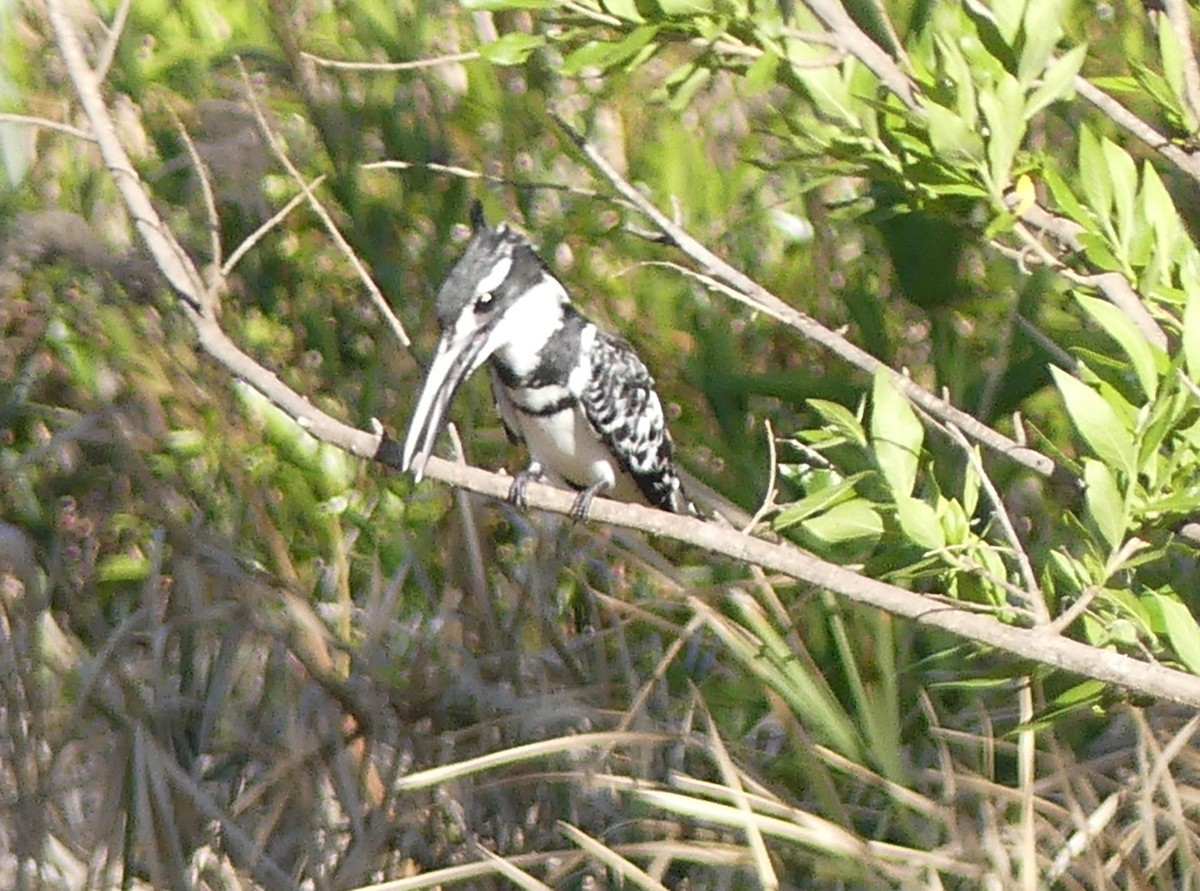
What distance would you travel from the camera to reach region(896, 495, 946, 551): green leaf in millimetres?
1350

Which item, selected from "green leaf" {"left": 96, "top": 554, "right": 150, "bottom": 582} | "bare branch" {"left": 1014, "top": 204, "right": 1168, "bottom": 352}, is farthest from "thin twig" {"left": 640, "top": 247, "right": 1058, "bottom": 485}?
"green leaf" {"left": 96, "top": 554, "right": 150, "bottom": 582}

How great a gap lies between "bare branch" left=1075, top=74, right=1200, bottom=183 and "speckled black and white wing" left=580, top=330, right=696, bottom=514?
1218 mm

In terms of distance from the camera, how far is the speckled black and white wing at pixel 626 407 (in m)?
2.81

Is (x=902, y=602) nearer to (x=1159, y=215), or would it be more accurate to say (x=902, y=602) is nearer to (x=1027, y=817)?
(x=1159, y=215)

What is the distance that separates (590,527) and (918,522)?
1.24 m

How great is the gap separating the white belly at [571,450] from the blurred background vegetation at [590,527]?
0.11m

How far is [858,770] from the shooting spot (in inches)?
78.0

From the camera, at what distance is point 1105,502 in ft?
4.31

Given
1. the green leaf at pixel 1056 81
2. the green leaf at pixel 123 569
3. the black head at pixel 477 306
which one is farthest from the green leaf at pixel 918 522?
the green leaf at pixel 123 569

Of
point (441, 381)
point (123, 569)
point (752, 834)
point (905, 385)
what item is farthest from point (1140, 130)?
point (123, 569)

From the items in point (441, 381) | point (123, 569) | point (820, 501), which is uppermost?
point (820, 501)

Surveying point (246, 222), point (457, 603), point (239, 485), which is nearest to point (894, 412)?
point (457, 603)

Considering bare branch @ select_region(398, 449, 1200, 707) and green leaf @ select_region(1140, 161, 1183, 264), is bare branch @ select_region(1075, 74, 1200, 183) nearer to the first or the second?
green leaf @ select_region(1140, 161, 1183, 264)

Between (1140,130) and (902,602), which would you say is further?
(1140,130)
